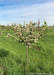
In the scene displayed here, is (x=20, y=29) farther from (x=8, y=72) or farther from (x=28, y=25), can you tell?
(x=8, y=72)

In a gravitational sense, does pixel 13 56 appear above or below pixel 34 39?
below

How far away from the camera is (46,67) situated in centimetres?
686

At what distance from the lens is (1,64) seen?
24.9 feet

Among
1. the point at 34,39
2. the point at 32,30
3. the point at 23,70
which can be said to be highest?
the point at 32,30

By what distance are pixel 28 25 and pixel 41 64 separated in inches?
101

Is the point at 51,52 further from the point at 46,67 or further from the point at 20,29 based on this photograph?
the point at 20,29

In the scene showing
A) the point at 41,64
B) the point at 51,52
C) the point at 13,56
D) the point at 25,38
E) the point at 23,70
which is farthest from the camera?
the point at 51,52

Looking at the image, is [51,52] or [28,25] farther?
[51,52]

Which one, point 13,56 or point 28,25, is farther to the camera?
point 13,56

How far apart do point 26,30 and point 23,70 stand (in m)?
2.18

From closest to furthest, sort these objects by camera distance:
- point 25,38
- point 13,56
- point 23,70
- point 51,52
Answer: point 25,38 < point 23,70 < point 13,56 < point 51,52

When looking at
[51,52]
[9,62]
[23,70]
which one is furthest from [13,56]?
[51,52]

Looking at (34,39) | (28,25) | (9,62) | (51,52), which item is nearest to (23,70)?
(9,62)

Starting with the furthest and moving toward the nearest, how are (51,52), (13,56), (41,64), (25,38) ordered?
(51,52) → (13,56) → (41,64) → (25,38)
